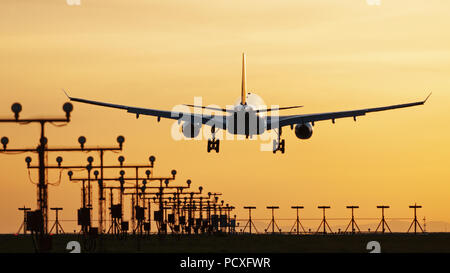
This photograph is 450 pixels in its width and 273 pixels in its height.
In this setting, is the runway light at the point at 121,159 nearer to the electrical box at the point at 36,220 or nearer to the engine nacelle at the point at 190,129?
the engine nacelle at the point at 190,129

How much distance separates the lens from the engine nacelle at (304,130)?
104875 mm

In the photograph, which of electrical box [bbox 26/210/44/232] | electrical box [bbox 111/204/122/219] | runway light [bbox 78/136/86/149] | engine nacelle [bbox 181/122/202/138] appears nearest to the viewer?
electrical box [bbox 26/210/44/232]

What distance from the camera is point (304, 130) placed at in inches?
4136

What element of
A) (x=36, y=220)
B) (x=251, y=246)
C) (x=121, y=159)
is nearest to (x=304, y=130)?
(x=251, y=246)

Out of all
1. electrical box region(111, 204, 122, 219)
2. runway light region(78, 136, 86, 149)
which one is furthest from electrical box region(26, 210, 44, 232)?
electrical box region(111, 204, 122, 219)

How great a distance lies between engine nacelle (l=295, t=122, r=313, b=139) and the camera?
10488 centimetres

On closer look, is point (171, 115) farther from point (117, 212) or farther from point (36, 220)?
point (36, 220)

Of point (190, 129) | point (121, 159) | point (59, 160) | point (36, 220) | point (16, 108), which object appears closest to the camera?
point (16, 108)

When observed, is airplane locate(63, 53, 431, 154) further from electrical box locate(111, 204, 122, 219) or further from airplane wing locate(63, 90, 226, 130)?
electrical box locate(111, 204, 122, 219)

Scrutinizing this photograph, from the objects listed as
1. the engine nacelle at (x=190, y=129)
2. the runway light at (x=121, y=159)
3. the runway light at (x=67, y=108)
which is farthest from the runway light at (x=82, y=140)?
the runway light at (x=121, y=159)

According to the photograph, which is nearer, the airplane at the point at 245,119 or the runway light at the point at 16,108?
the runway light at the point at 16,108
